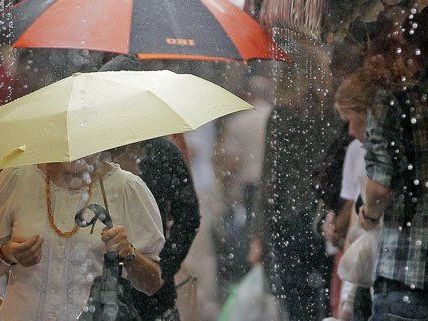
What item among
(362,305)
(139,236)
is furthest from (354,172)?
(139,236)

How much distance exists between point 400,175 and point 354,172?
143 millimetres

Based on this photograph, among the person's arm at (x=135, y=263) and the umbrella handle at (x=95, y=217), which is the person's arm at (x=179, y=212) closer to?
the person's arm at (x=135, y=263)

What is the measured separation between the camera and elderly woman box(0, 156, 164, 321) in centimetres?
288

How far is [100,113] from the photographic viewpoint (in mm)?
2670

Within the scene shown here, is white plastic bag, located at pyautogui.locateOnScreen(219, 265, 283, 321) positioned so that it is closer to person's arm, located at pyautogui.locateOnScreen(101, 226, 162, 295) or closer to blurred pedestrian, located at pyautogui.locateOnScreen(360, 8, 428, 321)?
person's arm, located at pyautogui.locateOnScreen(101, 226, 162, 295)

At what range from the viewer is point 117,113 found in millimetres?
2672

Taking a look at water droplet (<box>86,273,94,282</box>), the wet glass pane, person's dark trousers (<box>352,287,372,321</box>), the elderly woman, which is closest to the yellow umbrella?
the wet glass pane

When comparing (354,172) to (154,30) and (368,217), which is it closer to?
(368,217)

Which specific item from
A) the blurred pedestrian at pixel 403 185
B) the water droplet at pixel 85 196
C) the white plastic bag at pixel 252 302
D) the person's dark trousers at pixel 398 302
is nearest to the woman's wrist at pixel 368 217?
the blurred pedestrian at pixel 403 185

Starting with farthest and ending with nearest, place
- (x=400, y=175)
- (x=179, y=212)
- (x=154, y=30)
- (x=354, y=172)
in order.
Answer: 1. (x=179, y=212)
2. (x=154, y=30)
3. (x=354, y=172)
4. (x=400, y=175)

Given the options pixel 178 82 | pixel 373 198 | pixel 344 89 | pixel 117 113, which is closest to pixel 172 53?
pixel 178 82

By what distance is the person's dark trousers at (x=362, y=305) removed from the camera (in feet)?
8.78

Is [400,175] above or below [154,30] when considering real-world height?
below

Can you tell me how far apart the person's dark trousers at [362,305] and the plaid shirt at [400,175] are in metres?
0.08
